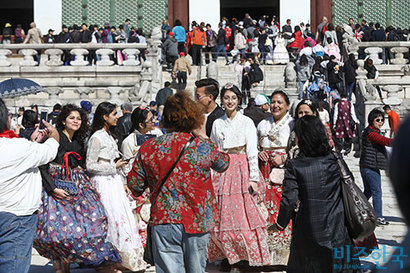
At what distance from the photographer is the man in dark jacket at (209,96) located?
743 cm

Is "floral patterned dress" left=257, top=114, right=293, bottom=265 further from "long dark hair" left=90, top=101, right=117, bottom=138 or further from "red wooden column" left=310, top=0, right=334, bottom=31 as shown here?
"red wooden column" left=310, top=0, right=334, bottom=31

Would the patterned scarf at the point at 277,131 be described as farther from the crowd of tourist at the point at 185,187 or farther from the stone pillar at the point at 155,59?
the stone pillar at the point at 155,59

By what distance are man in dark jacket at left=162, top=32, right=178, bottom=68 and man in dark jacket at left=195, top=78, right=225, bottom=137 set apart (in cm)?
1285

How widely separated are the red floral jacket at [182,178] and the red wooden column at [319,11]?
70.2 ft

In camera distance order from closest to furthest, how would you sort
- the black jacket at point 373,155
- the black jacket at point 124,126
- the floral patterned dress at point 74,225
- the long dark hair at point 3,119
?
the long dark hair at point 3,119 < the floral patterned dress at point 74,225 < the black jacket at point 373,155 < the black jacket at point 124,126

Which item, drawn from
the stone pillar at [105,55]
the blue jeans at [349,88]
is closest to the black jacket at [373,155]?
the blue jeans at [349,88]

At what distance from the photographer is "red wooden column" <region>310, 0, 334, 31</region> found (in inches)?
1006

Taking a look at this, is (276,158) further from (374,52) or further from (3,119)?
(374,52)

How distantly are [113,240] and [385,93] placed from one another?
12.4 metres

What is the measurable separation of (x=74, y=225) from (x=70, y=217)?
0.27 feet

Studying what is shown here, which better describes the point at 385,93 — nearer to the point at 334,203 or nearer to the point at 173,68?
the point at 173,68

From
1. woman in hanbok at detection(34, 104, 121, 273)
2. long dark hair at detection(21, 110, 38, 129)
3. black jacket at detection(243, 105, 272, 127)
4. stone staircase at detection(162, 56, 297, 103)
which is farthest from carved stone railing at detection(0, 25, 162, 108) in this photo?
woman in hanbok at detection(34, 104, 121, 273)

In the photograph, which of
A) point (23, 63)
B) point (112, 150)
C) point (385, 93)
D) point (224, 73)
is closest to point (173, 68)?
point (224, 73)

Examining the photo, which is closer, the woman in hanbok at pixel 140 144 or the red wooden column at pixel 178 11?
the woman in hanbok at pixel 140 144
